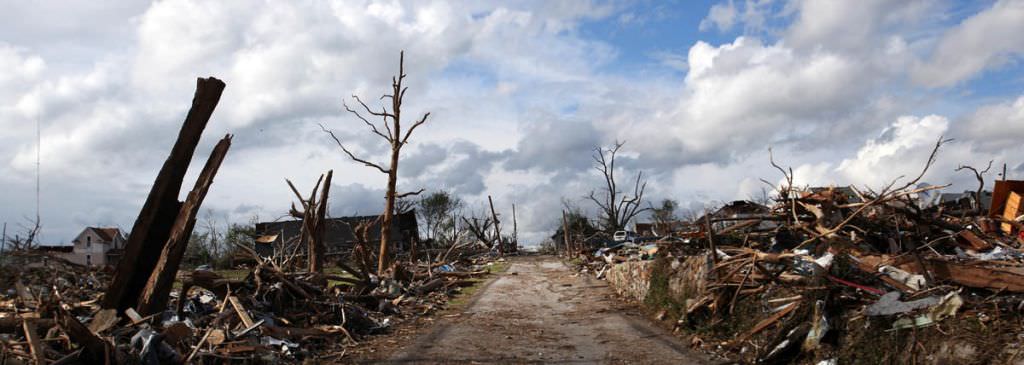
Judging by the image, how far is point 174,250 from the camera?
30.4 feet

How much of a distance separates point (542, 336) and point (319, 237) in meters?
6.10

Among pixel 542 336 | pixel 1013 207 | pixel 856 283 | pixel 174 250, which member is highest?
pixel 1013 207

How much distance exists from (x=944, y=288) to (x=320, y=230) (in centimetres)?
1179

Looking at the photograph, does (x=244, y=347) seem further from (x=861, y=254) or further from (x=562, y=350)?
(x=861, y=254)

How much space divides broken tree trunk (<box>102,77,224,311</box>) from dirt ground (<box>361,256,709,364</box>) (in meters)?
3.04

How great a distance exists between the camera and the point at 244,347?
8.38m

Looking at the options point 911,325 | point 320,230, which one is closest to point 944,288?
point 911,325

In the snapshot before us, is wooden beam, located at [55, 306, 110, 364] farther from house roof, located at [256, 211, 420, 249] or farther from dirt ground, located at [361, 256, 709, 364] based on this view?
house roof, located at [256, 211, 420, 249]

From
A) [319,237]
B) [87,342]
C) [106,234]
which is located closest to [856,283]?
[87,342]

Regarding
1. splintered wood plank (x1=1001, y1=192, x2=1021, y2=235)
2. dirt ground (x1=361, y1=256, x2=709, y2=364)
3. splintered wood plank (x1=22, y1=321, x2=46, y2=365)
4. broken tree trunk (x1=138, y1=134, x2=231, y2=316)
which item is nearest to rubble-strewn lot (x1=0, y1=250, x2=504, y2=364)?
splintered wood plank (x1=22, y1=321, x2=46, y2=365)

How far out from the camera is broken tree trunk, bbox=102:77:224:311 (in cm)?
916

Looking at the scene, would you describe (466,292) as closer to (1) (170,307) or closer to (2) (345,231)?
(1) (170,307)

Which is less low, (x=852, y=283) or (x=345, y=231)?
(x=345, y=231)

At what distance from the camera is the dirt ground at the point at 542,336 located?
31.1 feet
